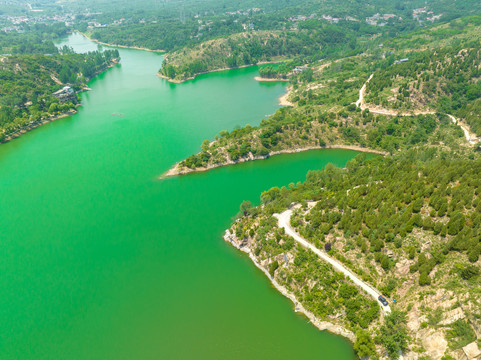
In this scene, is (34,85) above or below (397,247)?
above

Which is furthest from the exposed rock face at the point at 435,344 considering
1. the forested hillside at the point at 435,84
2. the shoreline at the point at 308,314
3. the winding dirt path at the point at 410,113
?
the forested hillside at the point at 435,84

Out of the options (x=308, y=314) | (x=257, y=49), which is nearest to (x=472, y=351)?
(x=308, y=314)

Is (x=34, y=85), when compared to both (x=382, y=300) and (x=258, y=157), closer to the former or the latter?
(x=258, y=157)

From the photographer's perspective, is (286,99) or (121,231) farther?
(286,99)

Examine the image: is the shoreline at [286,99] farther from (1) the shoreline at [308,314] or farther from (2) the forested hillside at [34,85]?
(2) the forested hillside at [34,85]

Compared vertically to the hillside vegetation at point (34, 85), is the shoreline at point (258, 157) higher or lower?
lower

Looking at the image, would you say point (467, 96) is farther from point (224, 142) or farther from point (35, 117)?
point (35, 117)

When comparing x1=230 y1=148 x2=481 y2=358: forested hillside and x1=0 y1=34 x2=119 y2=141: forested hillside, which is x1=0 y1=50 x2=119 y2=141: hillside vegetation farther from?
x1=230 y1=148 x2=481 y2=358: forested hillside
